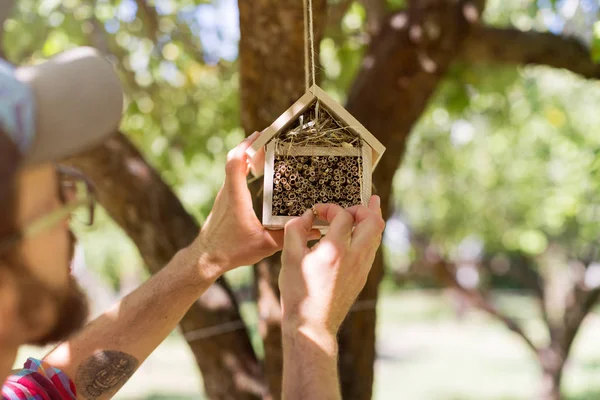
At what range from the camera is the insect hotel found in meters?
1.75

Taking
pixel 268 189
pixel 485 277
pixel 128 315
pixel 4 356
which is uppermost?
pixel 268 189

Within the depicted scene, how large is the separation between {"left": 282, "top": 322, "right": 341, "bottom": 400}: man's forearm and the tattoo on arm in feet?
2.23

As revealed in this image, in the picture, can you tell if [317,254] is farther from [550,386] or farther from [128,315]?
[550,386]

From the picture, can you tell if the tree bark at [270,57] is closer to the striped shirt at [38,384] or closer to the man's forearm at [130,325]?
the man's forearm at [130,325]

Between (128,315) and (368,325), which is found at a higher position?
(128,315)

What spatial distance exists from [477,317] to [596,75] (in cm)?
2536

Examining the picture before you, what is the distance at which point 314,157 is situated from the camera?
180 cm

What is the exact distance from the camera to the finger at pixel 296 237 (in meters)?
1.45

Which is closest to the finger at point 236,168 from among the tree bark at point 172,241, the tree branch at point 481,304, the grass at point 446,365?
the tree bark at point 172,241

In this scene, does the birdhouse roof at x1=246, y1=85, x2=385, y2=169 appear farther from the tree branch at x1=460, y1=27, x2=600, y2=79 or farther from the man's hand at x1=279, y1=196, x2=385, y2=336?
the tree branch at x1=460, y1=27, x2=600, y2=79

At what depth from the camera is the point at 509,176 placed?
44.7 feet

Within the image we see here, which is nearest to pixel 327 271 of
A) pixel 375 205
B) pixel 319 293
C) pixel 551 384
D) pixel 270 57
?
pixel 319 293

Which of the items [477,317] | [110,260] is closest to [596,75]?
[110,260]

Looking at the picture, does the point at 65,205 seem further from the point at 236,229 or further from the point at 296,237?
the point at 236,229
